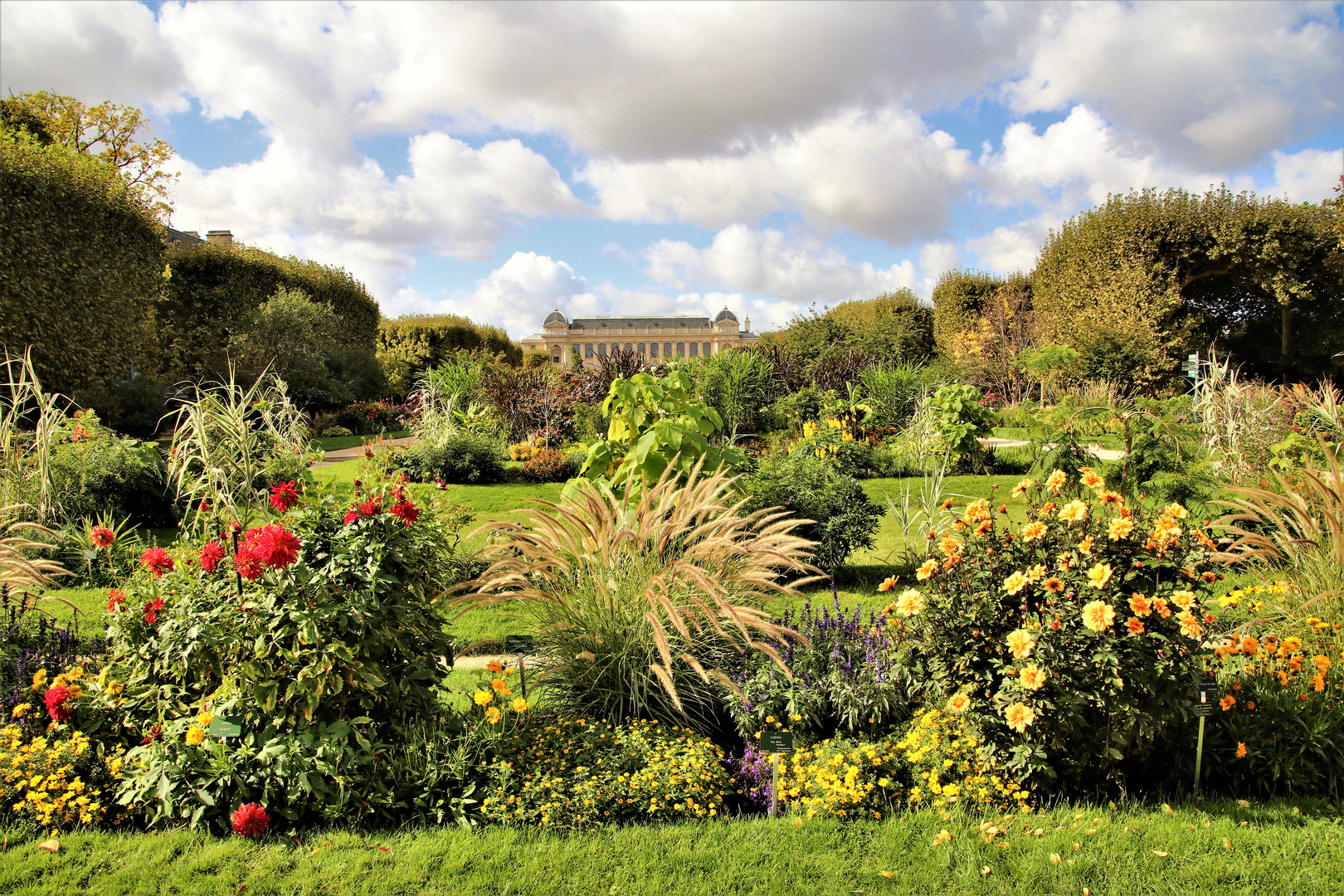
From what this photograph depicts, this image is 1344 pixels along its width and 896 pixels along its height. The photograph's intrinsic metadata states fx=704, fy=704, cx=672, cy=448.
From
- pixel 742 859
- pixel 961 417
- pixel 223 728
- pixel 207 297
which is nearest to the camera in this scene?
pixel 742 859

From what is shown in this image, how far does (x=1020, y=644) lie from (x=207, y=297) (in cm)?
1836

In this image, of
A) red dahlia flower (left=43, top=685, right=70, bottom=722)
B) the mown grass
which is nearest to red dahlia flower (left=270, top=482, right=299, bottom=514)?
red dahlia flower (left=43, top=685, right=70, bottom=722)

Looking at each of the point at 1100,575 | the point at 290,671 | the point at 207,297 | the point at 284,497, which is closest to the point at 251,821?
the point at 290,671

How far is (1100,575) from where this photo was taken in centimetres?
226

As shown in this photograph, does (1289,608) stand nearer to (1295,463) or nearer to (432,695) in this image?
(1295,463)

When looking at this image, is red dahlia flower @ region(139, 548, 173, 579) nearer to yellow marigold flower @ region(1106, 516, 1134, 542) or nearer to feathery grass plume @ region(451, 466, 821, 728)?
feathery grass plume @ region(451, 466, 821, 728)

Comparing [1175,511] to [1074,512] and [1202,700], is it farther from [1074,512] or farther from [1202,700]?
[1202,700]

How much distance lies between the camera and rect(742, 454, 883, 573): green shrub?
16.5 ft

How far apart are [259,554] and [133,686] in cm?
91

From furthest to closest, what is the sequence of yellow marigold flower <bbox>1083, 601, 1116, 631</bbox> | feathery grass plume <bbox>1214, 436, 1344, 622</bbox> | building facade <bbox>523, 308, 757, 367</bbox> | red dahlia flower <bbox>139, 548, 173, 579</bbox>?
building facade <bbox>523, 308, 757, 367</bbox> < feathery grass plume <bbox>1214, 436, 1344, 622</bbox> < red dahlia flower <bbox>139, 548, 173, 579</bbox> < yellow marigold flower <bbox>1083, 601, 1116, 631</bbox>

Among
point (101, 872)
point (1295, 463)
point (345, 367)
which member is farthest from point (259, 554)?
point (345, 367)

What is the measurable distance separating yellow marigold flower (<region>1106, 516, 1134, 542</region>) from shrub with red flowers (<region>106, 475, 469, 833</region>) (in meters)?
2.40

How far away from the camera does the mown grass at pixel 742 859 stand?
205 centimetres

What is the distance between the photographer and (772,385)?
40.8ft
